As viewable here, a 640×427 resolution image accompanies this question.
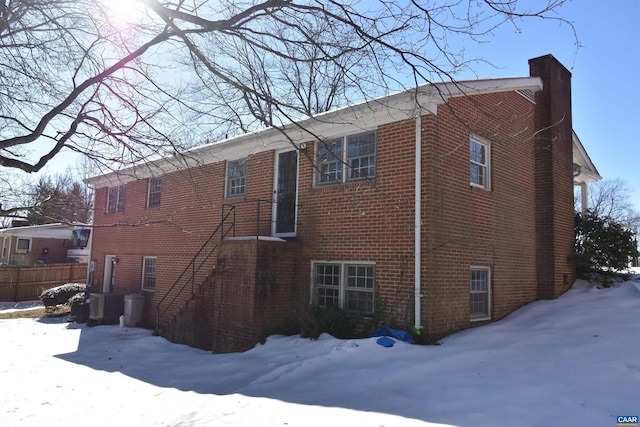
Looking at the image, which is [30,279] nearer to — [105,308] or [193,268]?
[105,308]

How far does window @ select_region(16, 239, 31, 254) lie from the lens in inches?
1243

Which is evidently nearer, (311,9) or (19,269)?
(311,9)

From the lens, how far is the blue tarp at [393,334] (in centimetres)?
851

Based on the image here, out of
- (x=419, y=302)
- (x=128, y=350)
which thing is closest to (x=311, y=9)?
(x=419, y=302)

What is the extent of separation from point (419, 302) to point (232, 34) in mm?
5685

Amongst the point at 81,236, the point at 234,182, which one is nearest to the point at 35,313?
the point at 81,236

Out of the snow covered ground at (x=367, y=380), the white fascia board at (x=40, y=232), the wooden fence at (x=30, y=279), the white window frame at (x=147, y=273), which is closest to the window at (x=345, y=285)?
the snow covered ground at (x=367, y=380)

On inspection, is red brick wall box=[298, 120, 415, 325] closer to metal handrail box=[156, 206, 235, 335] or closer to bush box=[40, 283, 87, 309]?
metal handrail box=[156, 206, 235, 335]

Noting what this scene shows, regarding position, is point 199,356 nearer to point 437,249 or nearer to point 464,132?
point 437,249

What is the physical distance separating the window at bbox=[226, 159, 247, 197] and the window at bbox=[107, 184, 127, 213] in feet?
21.1

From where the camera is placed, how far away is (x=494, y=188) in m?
10.8

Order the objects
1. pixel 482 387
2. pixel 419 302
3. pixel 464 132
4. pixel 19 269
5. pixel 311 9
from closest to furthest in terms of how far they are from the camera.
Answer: pixel 311 9, pixel 482 387, pixel 419 302, pixel 464 132, pixel 19 269

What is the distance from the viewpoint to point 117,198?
18.2 m

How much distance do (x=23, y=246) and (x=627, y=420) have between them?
3569 centimetres
